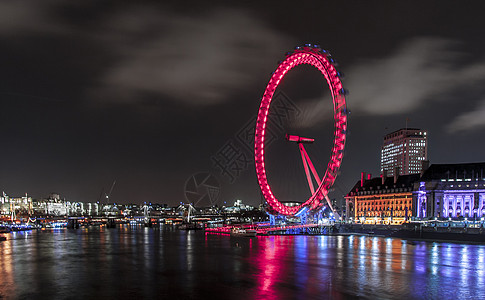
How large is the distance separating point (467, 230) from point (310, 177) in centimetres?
2792

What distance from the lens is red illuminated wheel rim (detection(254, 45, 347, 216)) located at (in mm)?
73438

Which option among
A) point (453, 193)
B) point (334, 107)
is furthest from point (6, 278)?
point (453, 193)

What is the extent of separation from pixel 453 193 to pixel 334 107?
5835 cm

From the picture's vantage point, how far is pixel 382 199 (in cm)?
14450

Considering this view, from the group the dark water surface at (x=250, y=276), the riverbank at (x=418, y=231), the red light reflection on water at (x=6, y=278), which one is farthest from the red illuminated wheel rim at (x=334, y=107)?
the red light reflection on water at (x=6, y=278)

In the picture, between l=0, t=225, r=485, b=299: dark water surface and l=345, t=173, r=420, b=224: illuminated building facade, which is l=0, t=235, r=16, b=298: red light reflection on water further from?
l=345, t=173, r=420, b=224: illuminated building facade

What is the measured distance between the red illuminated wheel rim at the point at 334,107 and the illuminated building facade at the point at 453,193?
144ft

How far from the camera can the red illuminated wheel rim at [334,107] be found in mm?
73438

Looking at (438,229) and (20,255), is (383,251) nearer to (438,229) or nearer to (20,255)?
(438,229)

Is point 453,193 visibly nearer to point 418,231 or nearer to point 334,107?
point 418,231

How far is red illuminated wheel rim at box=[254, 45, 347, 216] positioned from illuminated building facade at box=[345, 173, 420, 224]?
44.3 meters

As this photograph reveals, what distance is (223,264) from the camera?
50.3 meters

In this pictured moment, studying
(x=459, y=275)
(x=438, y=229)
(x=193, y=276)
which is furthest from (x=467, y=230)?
(x=193, y=276)

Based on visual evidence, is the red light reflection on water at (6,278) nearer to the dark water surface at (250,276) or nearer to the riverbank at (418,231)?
the dark water surface at (250,276)
